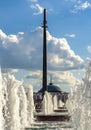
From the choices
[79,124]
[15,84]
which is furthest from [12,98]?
[79,124]

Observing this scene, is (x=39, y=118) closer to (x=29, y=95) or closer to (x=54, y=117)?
(x=54, y=117)

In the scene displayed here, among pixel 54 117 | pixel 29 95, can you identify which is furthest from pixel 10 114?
pixel 29 95

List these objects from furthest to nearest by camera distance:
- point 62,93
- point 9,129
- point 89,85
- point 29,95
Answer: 1. point 62,93
2. point 29,95
3. point 9,129
4. point 89,85

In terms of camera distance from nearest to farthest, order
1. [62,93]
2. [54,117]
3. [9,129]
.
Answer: [9,129] < [54,117] < [62,93]

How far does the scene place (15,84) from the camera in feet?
71.1

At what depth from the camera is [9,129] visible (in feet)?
67.9

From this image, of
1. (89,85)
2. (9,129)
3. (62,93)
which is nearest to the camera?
(89,85)

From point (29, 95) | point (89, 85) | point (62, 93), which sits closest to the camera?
point (89, 85)

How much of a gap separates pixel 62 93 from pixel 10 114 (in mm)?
123270

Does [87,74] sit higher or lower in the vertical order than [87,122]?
higher

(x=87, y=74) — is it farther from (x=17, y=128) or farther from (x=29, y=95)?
(x=29, y=95)

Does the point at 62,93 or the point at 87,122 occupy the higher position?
the point at 62,93

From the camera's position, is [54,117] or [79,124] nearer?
[79,124]

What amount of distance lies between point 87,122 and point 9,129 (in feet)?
11.2
